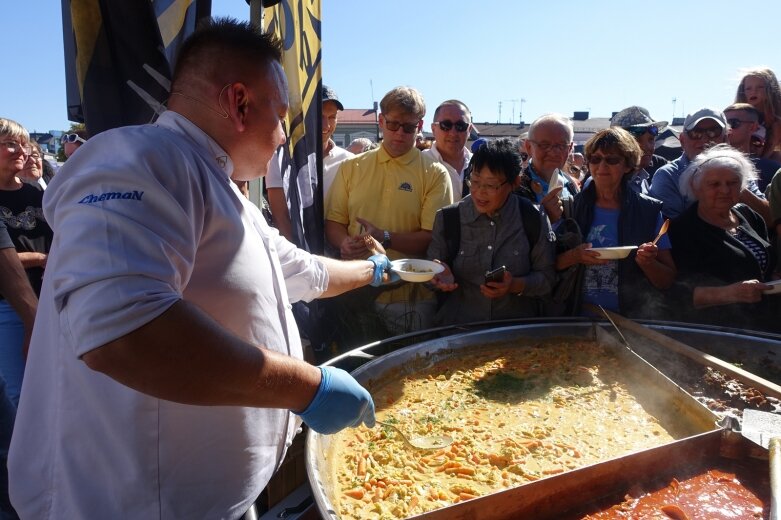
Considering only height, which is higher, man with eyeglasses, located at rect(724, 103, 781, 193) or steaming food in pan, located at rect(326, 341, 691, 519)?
man with eyeglasses, located at rect(724, 103, 781, 193)

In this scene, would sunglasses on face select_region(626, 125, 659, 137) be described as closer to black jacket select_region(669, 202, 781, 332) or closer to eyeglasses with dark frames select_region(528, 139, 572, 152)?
eyeglasses with dark frames select_region(528, 139, 572, 152)

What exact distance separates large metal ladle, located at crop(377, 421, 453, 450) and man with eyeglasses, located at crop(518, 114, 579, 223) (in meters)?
2.36

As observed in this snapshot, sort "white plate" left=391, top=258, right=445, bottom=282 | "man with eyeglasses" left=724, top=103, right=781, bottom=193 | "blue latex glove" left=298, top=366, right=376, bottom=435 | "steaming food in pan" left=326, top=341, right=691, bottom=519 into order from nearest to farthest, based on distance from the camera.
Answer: "blue latex glove" left=298, top=366, right=376, bottom=435, "steaming food in pan" left=326, top=341, right=691, bottom=519, "white plate" left=391, top=258, right=445, bottom=282, "man with eyeglasses" left=724, top=103, right=781, bottom=193

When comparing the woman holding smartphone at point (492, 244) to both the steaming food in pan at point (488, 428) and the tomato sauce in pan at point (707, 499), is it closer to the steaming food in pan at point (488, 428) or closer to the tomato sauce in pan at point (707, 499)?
the steaming food in pan at point (488, 428)

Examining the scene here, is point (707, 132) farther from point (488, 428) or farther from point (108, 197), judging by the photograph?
point (108, 197)

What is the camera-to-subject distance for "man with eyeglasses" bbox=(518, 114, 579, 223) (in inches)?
163

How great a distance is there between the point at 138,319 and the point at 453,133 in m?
4.22

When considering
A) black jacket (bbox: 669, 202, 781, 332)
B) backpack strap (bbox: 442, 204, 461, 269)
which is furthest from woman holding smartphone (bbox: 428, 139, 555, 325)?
black jacket (bbox: 669, 202, 781, 332)

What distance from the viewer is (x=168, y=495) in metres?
1.37

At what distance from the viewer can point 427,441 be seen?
2326 mm

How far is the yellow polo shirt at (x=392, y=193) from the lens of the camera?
13.4 feet

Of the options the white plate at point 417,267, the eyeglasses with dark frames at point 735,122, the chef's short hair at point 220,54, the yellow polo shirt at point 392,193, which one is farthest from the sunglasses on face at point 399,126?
the eyeglasses with dark frames at point 735,122

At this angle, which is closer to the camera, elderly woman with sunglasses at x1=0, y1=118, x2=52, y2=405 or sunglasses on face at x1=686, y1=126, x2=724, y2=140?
elderly woman with sunglasses at x1=0, y1=118, x2=52, y2=405

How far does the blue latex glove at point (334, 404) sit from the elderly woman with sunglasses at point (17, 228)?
320 cm
